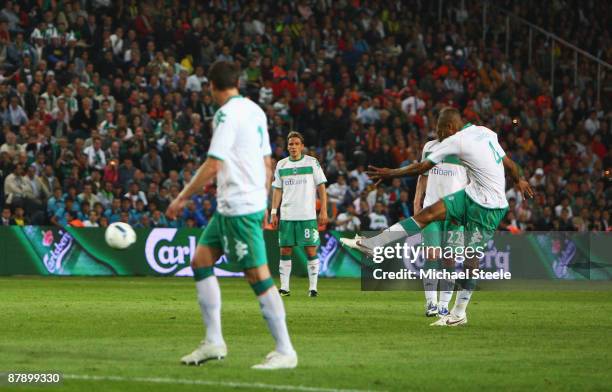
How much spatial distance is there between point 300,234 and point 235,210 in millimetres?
10769

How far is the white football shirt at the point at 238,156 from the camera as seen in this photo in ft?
31.9

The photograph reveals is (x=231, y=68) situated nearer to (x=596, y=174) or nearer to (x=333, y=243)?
(x=333, y=243)

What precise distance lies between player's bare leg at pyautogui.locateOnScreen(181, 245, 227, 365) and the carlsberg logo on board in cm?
1717

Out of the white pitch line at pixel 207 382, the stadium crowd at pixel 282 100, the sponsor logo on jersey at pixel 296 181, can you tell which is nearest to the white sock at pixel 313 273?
the sponsor logo on jersey at pixel 296 181

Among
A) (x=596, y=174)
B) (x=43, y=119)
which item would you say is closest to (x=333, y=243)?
(x=43, y=119)

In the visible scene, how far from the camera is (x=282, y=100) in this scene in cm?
3238

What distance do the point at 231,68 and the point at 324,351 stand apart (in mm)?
2964

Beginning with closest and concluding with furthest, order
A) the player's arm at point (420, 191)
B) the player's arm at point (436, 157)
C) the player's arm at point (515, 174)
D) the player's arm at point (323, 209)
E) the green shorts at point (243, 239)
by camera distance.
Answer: the green shorts at point (243, 239) < the player's arm at point (436, 157) < the player's arm at point (515, 174) < the player's arm at point (420, 191) < the player's arm at point (323, 209)

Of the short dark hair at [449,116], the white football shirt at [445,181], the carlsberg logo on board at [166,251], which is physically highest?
the short dark hair at [449,116]

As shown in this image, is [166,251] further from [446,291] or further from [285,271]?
[446,291]

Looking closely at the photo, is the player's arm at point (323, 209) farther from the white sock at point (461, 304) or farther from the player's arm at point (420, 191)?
the white sock at point (461, 304)

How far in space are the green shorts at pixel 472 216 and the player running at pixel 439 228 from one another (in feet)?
1.61

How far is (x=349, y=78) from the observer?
114 ft

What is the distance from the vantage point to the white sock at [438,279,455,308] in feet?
48.6
